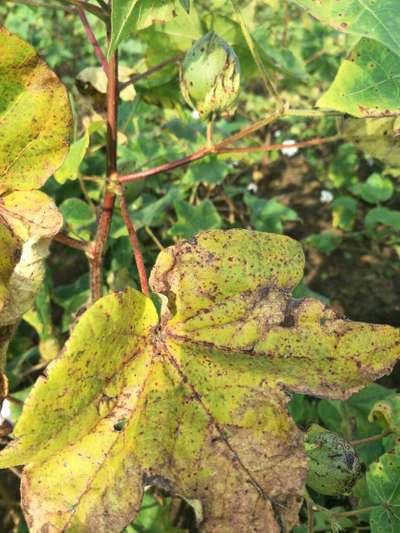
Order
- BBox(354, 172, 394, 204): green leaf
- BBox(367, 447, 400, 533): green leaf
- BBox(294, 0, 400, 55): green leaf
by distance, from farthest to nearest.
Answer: BBox(354, 172, 394, 204): green leaf → BBox(367, 447, 400, 533): green leaf → BBox(294, 0, 400, 55): green leaf

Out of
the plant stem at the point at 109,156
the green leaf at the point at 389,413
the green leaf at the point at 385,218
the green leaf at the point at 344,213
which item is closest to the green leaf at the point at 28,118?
the plant stem at the point at 109,156

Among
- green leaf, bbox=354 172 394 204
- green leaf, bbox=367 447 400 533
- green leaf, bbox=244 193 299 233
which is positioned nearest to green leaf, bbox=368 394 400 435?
green leaf, bbox=367 447 400 533

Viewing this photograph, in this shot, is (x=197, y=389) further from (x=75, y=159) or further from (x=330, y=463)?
(x=75, y=159)

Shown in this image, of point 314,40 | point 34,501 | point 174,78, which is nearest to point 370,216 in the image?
point 314,40

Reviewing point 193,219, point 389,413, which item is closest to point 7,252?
point 389,413

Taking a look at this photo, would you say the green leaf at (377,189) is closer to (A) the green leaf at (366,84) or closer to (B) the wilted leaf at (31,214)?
(A) the green leaf at (366,84)

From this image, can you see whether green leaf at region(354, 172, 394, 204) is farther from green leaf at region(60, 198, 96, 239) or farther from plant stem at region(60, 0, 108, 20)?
plant stem at region(60, 0, 108, 20)
